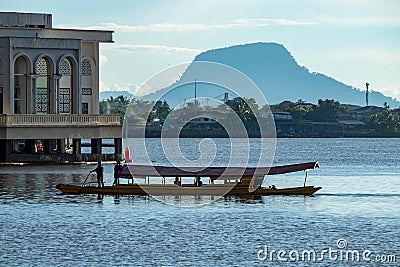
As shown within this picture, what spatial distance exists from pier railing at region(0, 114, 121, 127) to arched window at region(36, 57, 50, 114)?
3856 millimetres

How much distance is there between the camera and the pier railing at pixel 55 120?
77750mm

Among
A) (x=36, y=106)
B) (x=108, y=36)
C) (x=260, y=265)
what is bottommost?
(x=260, y=265)

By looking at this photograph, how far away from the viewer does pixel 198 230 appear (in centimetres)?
4441

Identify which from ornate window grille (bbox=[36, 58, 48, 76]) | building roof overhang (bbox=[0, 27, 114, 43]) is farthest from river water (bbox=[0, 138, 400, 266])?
building roof overhang (bbox=[0, 27, 114, 43])

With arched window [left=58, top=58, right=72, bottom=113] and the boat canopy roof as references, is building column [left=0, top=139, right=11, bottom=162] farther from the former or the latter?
the boat canopy roof

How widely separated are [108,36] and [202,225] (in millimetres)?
43718

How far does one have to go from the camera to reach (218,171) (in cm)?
5581

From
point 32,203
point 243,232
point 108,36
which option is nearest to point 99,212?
point 32,203

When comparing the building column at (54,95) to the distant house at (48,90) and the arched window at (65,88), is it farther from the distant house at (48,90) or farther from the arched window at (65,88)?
the arched window at (65,88)

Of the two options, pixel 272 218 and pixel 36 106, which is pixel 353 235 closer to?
pixel 272 218

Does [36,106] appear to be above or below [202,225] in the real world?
above

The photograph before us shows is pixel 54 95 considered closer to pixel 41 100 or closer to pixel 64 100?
pixel 41 100

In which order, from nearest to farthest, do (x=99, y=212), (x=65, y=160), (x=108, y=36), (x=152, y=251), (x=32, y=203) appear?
1. (x=152, y=251)
2. (x=99, y=212)
3. (x=32, y=203)
4. (x=65, y=160)
5. (x=108, y=36)

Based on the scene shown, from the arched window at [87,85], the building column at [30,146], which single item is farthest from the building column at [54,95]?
the arched window at [87,85]
